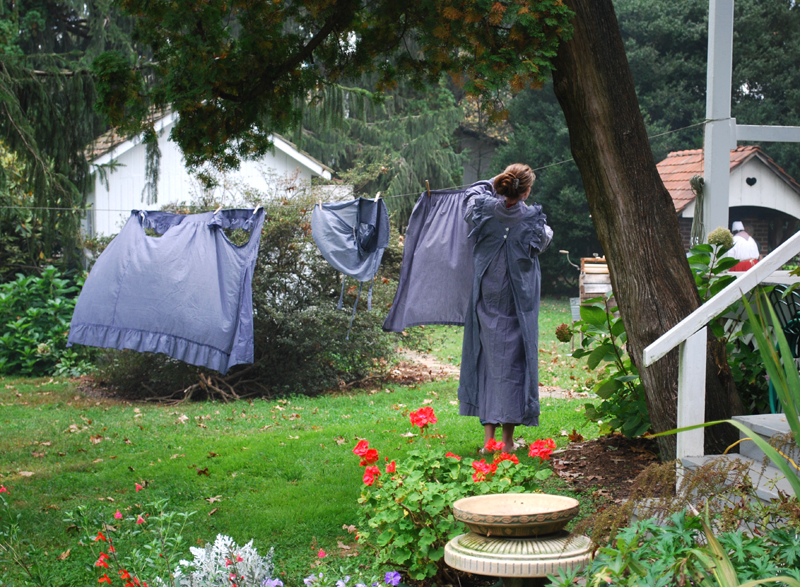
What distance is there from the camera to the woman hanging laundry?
14.8 ft

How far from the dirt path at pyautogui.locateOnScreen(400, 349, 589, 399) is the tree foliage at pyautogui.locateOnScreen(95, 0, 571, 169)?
174 inches

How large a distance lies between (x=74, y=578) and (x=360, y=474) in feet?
6.41

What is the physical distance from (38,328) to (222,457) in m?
6.81

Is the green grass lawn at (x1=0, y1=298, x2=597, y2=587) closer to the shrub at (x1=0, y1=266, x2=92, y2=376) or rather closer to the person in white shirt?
the shrub at (x1=0, y1=266, x2=92, y2=376)

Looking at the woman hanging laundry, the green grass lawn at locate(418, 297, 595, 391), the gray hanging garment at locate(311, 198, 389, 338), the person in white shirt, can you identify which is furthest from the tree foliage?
the person in white shirt

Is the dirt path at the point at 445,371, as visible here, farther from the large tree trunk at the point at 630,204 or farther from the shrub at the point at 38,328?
the shrub at the point at 38,328

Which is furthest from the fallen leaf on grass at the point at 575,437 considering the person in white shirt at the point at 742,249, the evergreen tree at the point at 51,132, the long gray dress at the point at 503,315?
the evergreen tree at the point at 51,132

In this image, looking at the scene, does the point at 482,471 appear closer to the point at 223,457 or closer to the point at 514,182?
the point at 514,182

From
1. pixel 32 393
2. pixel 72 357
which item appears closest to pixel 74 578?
pixel 32 393

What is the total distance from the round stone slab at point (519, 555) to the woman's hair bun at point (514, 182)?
2.46 metres

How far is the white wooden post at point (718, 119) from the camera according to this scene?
16.0 feet

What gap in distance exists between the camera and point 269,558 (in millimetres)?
2822

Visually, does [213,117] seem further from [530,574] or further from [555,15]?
[530,574]

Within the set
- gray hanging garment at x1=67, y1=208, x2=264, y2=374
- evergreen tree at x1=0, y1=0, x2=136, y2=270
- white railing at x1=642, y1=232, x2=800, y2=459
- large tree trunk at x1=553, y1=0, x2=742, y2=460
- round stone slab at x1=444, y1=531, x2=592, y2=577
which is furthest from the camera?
evergreen tree at x1=0, y1=0, x2=136, y2=270
